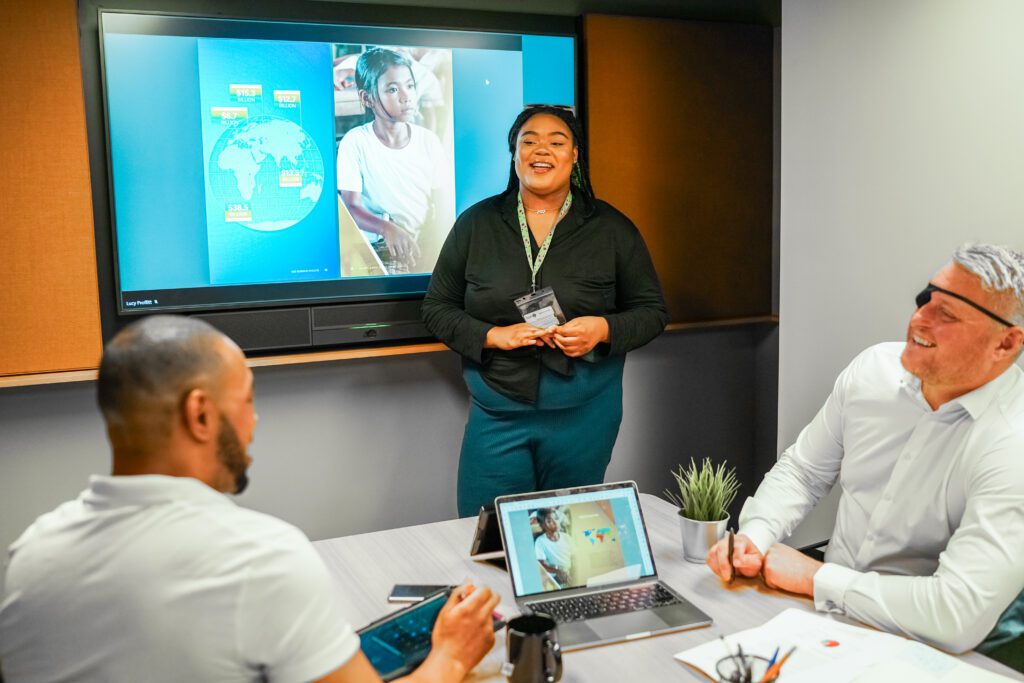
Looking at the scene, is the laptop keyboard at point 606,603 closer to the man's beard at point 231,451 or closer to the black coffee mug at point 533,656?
the black coffee mug at point 533,656

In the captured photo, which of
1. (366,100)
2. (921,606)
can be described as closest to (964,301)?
(921,606)

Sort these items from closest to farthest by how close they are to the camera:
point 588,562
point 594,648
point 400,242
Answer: point 594,648
point 588,562
point 400,242

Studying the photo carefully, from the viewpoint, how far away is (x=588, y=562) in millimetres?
1837

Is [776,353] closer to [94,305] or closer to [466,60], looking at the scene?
[466,60]

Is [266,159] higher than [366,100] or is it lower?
lower

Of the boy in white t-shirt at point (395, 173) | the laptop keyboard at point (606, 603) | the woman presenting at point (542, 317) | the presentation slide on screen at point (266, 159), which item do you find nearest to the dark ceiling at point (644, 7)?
the boy in white t-shirt at point (395, 173)

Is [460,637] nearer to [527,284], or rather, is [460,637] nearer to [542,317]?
[542,317]

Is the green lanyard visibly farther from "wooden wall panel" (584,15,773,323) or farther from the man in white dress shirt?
the man in white dress shirt

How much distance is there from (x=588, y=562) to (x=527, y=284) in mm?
1387

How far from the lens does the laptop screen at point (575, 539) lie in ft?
5.91

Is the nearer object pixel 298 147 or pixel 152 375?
pixel 152 375

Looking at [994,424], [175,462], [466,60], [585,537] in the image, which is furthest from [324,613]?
[466,60]

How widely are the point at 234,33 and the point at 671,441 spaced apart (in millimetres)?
2535

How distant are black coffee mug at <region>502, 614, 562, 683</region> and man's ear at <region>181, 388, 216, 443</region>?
584 millimetres
